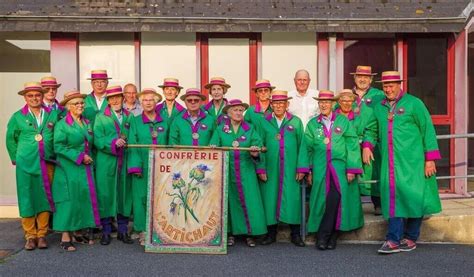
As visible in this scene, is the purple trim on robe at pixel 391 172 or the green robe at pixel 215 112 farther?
the green robe at pixel 215 112

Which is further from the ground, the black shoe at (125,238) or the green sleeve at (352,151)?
the green sleeve at (352,151)

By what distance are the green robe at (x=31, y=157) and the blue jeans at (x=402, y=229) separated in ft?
11.8

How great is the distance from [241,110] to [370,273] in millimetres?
2158

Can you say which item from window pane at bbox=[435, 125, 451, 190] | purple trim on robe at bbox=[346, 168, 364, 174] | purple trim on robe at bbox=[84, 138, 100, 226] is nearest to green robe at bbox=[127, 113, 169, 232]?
purple trim on robe at bbox=[84, 138, 100, 226]

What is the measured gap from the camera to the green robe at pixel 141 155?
726 centimetres

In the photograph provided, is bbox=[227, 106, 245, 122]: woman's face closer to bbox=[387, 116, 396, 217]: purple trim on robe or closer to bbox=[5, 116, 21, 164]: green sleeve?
bbox=[387, 116, 396, 217]: purple trim on robe

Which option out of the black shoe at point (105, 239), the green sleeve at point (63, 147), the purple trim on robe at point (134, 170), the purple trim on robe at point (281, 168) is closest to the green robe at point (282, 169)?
the purple trim on robe at point (281, 168)

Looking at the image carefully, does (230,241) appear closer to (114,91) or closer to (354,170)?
(354,170)

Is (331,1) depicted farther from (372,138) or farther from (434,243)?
(434,243)

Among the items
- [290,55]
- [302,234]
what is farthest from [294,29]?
[302,234]

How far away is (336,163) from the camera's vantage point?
714 centimetres

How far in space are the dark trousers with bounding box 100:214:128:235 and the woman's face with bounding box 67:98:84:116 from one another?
3.96ft

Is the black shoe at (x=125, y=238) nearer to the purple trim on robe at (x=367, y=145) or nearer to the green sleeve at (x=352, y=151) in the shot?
the green sleeve at (x=352, y=151)

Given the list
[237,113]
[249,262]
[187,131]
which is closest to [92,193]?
[187,131]
